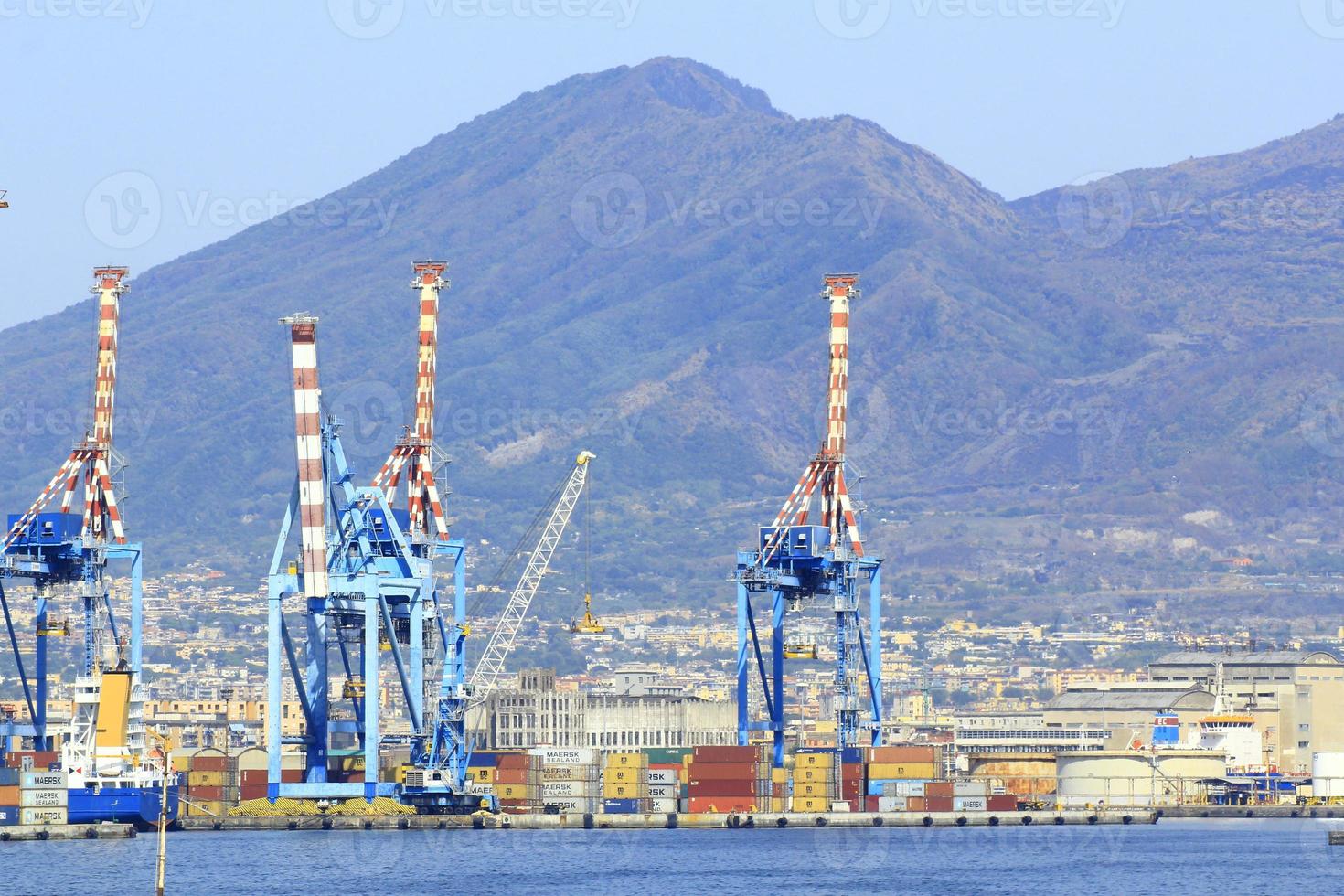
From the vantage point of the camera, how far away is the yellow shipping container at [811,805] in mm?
126875

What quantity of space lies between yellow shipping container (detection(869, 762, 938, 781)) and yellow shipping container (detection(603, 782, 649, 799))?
41.7ft

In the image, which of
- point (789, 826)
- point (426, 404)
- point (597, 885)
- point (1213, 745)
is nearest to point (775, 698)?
point (789, 826)

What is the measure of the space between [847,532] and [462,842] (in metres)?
25.4

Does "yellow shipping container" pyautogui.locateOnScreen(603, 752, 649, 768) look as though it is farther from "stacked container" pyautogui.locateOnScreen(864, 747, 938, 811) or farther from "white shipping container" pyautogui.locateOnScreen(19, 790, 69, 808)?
"white shipping container" pyautogui.locateOnScreen(19, 790, 69, 808)

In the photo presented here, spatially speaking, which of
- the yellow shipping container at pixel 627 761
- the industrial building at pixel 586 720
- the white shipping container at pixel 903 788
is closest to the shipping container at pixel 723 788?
the yellow shipping container at pixel 627 761

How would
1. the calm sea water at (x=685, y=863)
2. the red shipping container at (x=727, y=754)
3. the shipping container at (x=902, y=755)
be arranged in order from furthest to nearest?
the red shipping container at (x=727, y=754) < the shipping container at (x=902, y=755) < the calm sea water at (x=685, y=863)

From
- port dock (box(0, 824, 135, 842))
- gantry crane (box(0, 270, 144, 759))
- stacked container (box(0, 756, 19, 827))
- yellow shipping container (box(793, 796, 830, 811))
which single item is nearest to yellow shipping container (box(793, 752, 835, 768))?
yellow shipping container (box(793, 796, 830, 811))

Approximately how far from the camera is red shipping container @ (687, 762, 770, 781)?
130250mm

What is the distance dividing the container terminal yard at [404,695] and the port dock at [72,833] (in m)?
0.11

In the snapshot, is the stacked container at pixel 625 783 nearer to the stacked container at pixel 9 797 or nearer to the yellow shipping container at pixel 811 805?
the yellow shipping container at pixel 811 805

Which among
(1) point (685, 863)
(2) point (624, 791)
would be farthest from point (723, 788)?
(1) point (685, 863)

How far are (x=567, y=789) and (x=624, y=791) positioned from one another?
8.87ft

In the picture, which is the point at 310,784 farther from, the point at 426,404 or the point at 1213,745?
the point at 1213,745

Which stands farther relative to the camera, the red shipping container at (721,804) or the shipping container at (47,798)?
the red shipping container at (721,804)
